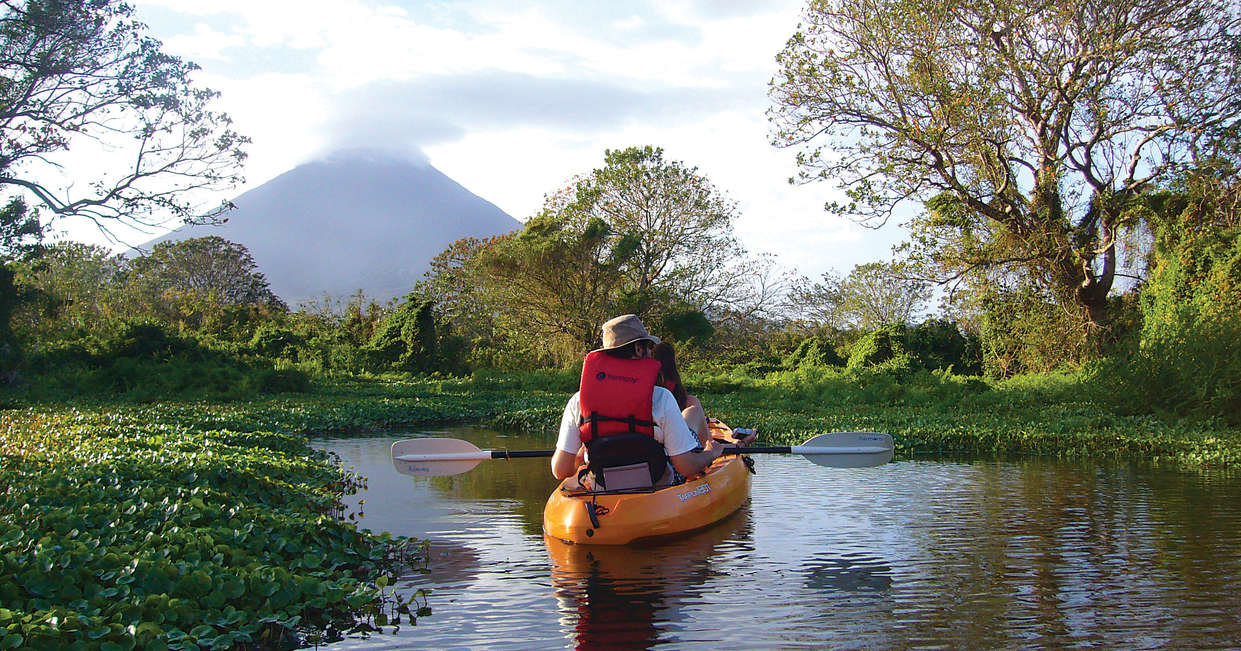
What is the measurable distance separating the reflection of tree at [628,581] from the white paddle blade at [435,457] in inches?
55.3

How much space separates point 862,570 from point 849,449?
6.36 ft

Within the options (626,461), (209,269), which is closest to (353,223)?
(209,269)

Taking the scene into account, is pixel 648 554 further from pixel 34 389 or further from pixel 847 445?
pixel 34 389

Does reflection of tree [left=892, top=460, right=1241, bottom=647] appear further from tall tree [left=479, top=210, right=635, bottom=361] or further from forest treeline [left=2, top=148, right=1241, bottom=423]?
tall tree [left=479, top=210, right=635, bottom=361]

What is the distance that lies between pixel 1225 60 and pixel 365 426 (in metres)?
17.2

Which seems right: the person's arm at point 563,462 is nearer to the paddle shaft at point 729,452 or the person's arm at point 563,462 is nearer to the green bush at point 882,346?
the paddle shaft at point 729,452

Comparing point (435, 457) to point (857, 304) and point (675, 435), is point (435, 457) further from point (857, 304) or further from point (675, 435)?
point (857, 304)

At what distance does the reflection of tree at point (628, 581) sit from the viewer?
4.77m

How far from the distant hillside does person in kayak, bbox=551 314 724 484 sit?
5655 inches


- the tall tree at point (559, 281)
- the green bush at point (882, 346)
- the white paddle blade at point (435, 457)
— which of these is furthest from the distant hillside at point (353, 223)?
the white paddle blade at point (435, 457)

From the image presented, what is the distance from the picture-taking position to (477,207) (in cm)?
18125

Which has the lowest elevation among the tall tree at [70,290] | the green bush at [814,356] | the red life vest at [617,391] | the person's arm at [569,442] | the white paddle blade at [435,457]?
the white paddle blade at [435,457]

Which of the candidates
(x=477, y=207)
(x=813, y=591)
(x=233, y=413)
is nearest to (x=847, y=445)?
(x=813, y=591)

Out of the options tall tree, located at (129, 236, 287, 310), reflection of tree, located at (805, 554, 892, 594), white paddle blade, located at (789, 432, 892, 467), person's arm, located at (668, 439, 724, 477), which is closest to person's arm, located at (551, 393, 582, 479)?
person's arm, located at (668, 439, 724, 477)
